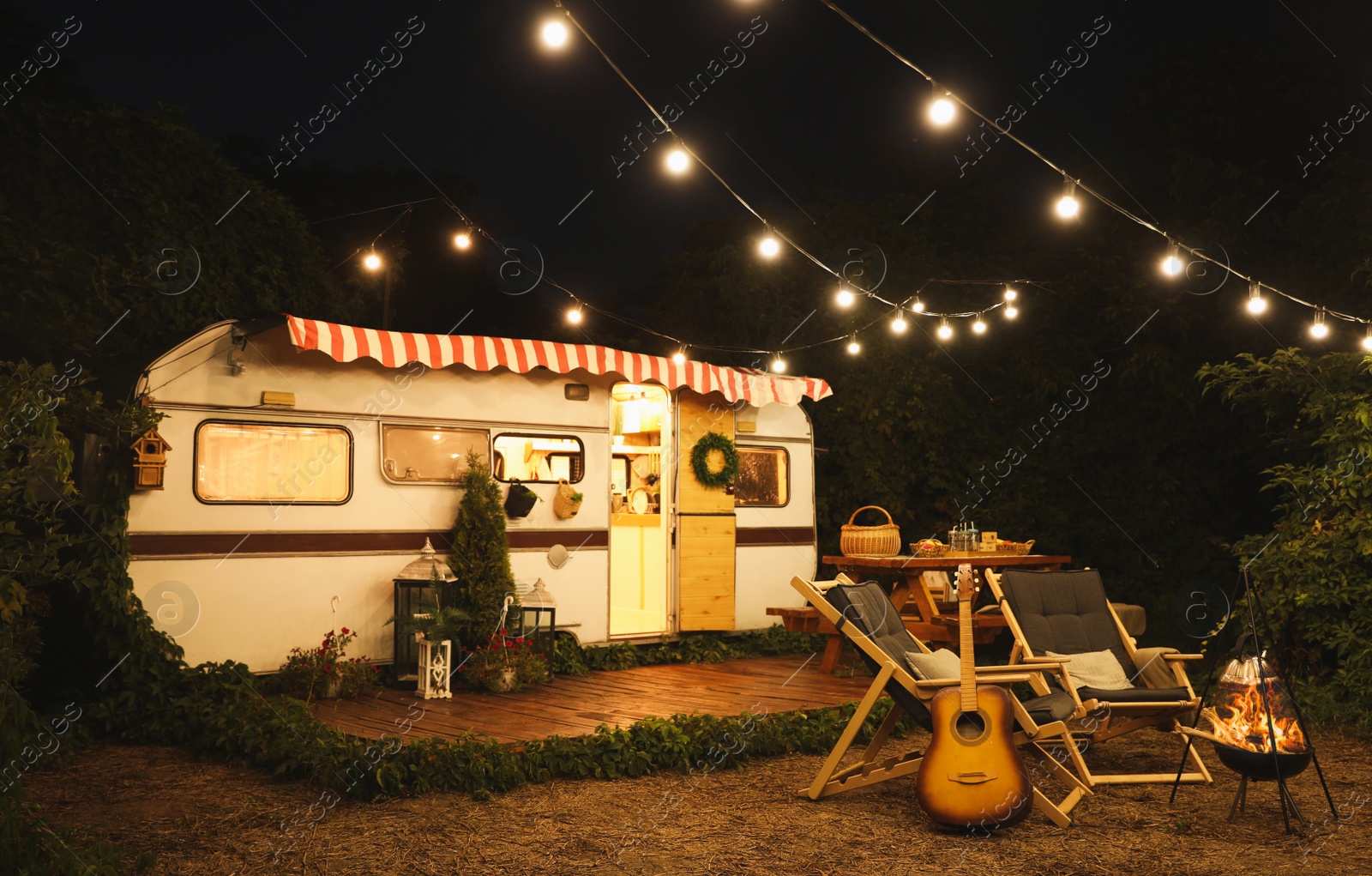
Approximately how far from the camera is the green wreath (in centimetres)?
970

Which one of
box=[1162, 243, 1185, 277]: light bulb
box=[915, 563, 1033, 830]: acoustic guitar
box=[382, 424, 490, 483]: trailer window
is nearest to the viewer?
box=[915, 563, 1033, 830]: acoustic guitar

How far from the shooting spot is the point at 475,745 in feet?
18.4

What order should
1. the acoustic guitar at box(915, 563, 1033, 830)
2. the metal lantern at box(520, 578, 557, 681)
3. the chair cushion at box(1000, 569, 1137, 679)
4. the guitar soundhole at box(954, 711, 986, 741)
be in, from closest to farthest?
the acoustic guitar at box(915, 563, 1033, 830), the guitar soundhole at box(954, 711, 986, 741), the chair cushion at box(1000, 569, 1137, 679), the metal lantern at box(520, 578, 557, 681)

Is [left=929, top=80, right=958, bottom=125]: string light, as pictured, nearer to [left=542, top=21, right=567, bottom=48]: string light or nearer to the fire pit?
[left=542, top=21, right=567, bottom=48]: string light

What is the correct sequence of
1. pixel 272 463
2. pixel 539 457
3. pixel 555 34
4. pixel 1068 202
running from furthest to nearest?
pixel 539 457 → pixel 272 463 → pixel 1068 202 → pixel 555 34

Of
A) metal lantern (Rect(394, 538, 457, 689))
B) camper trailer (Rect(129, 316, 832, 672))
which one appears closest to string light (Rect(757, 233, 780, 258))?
camper trailer (Rect(129, 316, 832, 672))

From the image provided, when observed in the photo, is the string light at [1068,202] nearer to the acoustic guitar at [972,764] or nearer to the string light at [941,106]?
the string light at [941,106]

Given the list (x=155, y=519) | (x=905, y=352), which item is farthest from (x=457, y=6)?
(x=905, y=352)

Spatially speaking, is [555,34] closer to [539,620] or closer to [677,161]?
[677,161]

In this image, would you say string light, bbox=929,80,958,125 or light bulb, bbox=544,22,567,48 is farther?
string light, bbox=929,80,958,125

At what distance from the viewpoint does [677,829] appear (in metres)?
4.83

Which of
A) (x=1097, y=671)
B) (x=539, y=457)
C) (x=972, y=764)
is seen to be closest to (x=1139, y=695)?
(x=1097, y=671)

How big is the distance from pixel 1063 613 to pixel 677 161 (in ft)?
11.3

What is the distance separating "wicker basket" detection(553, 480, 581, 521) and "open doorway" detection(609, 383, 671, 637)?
1388 millimetres
